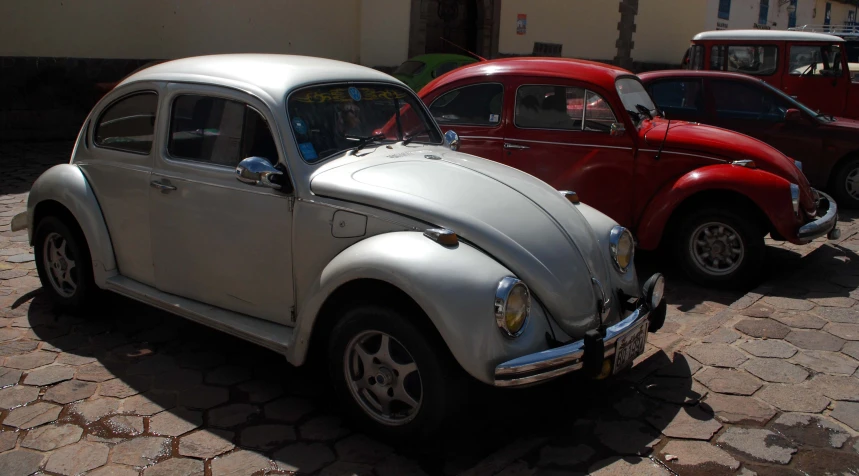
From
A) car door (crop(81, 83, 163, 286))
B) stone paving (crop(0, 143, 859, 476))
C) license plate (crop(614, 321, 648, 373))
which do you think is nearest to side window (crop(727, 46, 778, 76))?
stone paving (crop(0, 143, 859, 476))

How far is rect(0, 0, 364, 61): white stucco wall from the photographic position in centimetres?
1233

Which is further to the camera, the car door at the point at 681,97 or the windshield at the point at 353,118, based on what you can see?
the car door at the point at 681,97

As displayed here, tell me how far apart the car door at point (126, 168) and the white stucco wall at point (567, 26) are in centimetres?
1534

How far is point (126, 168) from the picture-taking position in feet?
15.0

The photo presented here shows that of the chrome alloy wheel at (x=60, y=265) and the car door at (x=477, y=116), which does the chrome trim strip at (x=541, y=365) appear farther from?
the car door at (x=477, y=116)

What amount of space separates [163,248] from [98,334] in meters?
1.00

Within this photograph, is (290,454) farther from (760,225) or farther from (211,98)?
(760,225)

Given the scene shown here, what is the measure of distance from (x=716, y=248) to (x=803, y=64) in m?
6.44

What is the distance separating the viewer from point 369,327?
341 cm

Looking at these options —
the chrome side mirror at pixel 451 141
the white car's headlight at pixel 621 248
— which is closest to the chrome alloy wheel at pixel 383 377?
the white car's headlight at pixel 621 248

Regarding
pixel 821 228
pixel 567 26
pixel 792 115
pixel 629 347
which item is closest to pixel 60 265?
pixel 629 347

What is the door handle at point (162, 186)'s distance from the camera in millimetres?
4297

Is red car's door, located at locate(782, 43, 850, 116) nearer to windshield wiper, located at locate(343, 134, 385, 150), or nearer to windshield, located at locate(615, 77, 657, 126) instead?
windshield, located at locate(615, 77, 657, 126)

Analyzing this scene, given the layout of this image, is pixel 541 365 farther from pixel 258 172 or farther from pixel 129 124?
pixel 129 124
